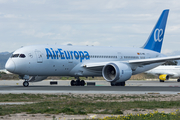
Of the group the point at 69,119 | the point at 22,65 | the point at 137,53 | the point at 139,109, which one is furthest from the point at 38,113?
the point at 137,53

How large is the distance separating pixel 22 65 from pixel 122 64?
11360mm

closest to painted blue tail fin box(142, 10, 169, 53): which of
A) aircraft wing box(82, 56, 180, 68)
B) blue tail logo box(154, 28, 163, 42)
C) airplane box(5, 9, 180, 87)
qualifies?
blue tail logo box(154, 28, 163, 42)

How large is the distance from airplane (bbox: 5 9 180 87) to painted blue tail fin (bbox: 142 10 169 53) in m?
4.99

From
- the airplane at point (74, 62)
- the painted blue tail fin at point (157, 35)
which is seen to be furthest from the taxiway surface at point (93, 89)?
the painted blue tail fin at point (157, 35)

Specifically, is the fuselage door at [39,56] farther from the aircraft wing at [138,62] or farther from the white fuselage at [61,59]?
the aircraft wing at [138,62]

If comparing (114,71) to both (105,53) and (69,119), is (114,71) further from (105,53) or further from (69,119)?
(69,119)

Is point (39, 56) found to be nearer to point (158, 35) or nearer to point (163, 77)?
point (158, 35)

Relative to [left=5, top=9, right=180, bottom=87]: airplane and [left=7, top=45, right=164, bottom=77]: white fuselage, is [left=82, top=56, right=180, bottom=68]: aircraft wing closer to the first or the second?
[left=5, top=9, right=180, bottom=87]: airplane

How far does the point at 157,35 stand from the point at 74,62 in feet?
53.2

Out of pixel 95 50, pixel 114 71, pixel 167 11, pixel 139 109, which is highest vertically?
pixel 167 11

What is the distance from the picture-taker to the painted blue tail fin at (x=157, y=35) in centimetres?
5009

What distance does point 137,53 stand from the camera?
1890 inches

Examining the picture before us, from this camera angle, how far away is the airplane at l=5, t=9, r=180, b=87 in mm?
36844

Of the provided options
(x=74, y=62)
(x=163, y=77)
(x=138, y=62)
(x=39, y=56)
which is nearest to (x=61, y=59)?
(x=74, y=62)
